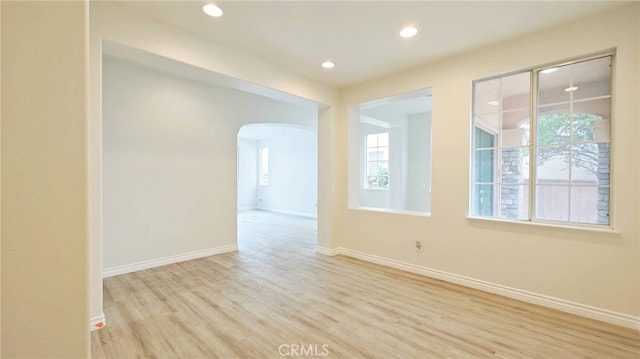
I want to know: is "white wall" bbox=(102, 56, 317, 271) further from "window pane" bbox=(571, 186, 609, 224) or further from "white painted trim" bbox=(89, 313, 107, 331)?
"window pane" bbox=(571, 186, 609, 224)

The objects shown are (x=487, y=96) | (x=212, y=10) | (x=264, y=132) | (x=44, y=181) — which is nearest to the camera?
(x=44, y=181)

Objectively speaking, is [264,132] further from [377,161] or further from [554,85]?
[554,85]

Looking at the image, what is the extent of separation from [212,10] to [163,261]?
3.34 metres

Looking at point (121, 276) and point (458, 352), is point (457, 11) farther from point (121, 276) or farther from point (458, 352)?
point (121, 276)

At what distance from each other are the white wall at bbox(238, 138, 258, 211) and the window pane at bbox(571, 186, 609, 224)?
9.75 m

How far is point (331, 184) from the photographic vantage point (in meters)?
4.67

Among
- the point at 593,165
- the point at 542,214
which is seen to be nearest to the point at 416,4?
the point at 593,165

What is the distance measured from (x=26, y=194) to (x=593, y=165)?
3.91 m

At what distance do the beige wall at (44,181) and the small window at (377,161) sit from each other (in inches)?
286

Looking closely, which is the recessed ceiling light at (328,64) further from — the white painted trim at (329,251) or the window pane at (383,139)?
the window pane at (383,139)

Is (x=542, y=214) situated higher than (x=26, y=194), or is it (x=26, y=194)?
(x=26, y=194)

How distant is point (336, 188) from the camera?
473cm

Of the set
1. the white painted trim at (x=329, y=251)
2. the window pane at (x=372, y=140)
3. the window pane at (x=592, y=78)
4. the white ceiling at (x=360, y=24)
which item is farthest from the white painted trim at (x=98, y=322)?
the window pane at (x=372, y=140)

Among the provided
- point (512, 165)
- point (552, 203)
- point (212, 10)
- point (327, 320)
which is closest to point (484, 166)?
point (512, 165)
